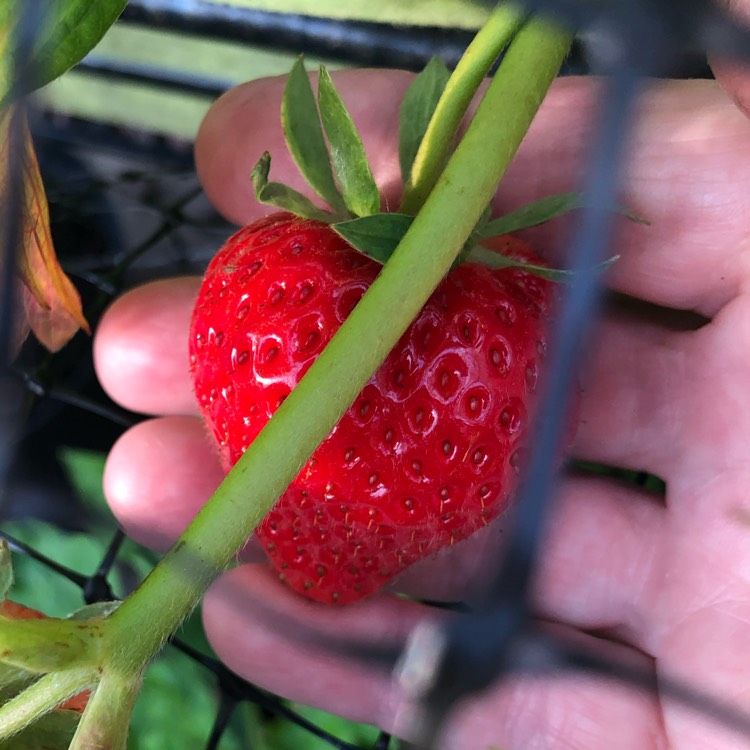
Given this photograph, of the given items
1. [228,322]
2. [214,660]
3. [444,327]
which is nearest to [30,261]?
[228,322]

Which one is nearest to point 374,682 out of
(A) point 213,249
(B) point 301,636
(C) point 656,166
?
(B) point 301,636

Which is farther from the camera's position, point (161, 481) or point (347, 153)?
point (161, 481)

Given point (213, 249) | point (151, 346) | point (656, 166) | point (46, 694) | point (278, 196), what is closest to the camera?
point (46, 694)

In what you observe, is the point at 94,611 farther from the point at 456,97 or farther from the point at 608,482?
the point at 608,482

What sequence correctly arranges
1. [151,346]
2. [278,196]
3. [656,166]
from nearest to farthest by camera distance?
1. [278,196]
2. [656,166]
3. [151,346]

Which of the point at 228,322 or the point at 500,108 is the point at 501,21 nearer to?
the point at 500,108

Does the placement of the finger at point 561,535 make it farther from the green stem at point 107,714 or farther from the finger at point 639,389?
the green stem at point 107,714

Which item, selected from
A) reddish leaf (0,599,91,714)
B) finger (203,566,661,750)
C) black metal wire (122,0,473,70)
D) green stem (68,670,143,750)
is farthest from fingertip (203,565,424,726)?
black metal wire (122,0,473,70)
